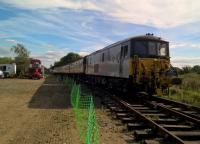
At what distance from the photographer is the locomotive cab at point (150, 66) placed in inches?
697

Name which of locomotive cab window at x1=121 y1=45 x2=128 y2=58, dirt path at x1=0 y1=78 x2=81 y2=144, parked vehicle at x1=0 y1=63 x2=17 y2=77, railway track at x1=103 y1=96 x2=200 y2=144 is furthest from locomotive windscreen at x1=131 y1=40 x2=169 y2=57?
parked vehicle at x1=0 y1=63 x2=17 y2=77

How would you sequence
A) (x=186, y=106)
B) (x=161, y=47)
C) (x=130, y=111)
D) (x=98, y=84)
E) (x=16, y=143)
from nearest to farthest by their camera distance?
(x=16, y=143), (x=130, y=111), (x=186, y=106), (x=161, y=47), (x=98, y=84)

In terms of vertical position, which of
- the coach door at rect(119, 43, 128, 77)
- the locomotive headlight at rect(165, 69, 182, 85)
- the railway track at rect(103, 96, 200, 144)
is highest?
the coach door at rect(119, 43, 128, 77)

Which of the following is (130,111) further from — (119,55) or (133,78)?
(119,55)

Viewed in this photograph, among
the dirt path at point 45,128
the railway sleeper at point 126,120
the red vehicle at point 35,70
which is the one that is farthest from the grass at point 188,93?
the red vehicle at point 35,70

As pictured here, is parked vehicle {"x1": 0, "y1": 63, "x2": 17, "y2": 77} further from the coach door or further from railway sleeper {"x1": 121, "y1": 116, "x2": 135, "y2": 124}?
railway sleeper {"x1": 121, "y1": 116, "x2": 135, "y2": 124}

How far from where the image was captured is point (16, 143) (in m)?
8.63

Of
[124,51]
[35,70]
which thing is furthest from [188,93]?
[35,70]

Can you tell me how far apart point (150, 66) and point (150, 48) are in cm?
124

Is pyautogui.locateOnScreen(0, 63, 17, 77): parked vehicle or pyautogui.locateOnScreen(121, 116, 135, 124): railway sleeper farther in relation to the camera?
pyautogui.locateOnScreen(0, 63, 17, 77): parked vehicle

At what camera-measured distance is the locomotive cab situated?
1770 cm

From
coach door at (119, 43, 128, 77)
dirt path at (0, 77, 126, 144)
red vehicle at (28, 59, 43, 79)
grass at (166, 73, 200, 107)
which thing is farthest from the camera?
red vehicle at (28, 59, 43, 79)

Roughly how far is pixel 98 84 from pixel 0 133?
21047mm

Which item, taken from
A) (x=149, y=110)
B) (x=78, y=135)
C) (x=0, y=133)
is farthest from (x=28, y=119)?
(x=149, y=110)
